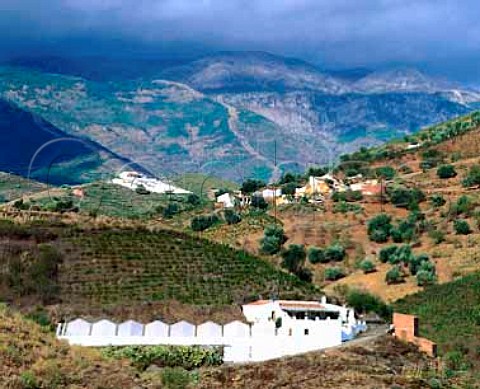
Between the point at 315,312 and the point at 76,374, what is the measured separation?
15833 millimetres

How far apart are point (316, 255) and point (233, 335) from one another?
38.7 m

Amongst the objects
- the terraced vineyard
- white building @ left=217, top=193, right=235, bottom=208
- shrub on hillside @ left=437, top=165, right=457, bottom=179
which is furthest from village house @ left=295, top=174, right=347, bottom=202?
the terraced vineyard

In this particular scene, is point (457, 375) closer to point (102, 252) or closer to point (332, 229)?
point (102, 252)

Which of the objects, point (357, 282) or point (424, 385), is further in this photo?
point (357, 282)

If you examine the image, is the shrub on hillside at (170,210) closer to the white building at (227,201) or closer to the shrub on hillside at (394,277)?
the white building at (227,201)

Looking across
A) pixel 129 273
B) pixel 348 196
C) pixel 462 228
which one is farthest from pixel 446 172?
pixel 129 273

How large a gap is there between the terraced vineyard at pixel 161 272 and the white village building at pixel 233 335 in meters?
7.11

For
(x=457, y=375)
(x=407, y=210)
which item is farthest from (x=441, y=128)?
(x=457, y=375)

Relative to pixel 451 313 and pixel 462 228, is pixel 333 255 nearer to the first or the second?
pixel 462 228

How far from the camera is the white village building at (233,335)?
4219cm

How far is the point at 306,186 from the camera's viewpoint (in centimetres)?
11644

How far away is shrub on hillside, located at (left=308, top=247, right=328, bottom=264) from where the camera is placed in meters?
81.1

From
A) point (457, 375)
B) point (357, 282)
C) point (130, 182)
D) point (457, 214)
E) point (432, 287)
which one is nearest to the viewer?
point (457, 375)

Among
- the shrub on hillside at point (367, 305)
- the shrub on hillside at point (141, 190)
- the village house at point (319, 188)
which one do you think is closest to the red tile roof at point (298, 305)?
the shrub on hillside at point (367, 305)
